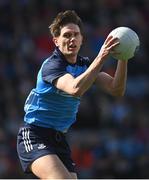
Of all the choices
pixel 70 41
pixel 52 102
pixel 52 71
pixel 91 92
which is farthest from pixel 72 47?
pixel 91 92

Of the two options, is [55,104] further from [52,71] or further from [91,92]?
[91,92]

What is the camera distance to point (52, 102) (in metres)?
8.04

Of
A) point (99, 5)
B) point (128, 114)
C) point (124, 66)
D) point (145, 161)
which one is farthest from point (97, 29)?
point (124, 66)

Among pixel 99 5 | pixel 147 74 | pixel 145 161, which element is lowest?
pixel 145 161

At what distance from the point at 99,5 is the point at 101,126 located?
2.98m

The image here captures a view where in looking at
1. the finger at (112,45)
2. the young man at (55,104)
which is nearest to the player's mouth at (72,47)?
the young man at (55,104)

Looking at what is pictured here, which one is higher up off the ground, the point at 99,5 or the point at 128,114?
the point at 99,5

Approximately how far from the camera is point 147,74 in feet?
51.4

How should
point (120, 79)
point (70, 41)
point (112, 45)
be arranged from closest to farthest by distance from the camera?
point (112, 45) < point (70, 41) < point (120, 79)

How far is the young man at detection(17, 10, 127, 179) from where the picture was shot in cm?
789

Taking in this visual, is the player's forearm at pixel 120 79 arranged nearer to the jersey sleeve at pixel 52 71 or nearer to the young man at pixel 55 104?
the young man at pixel 55 104

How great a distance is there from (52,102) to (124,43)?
94cm

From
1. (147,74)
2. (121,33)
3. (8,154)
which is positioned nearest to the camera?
(121,33)

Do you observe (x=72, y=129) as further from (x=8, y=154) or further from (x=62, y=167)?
(x=62, y=167)
